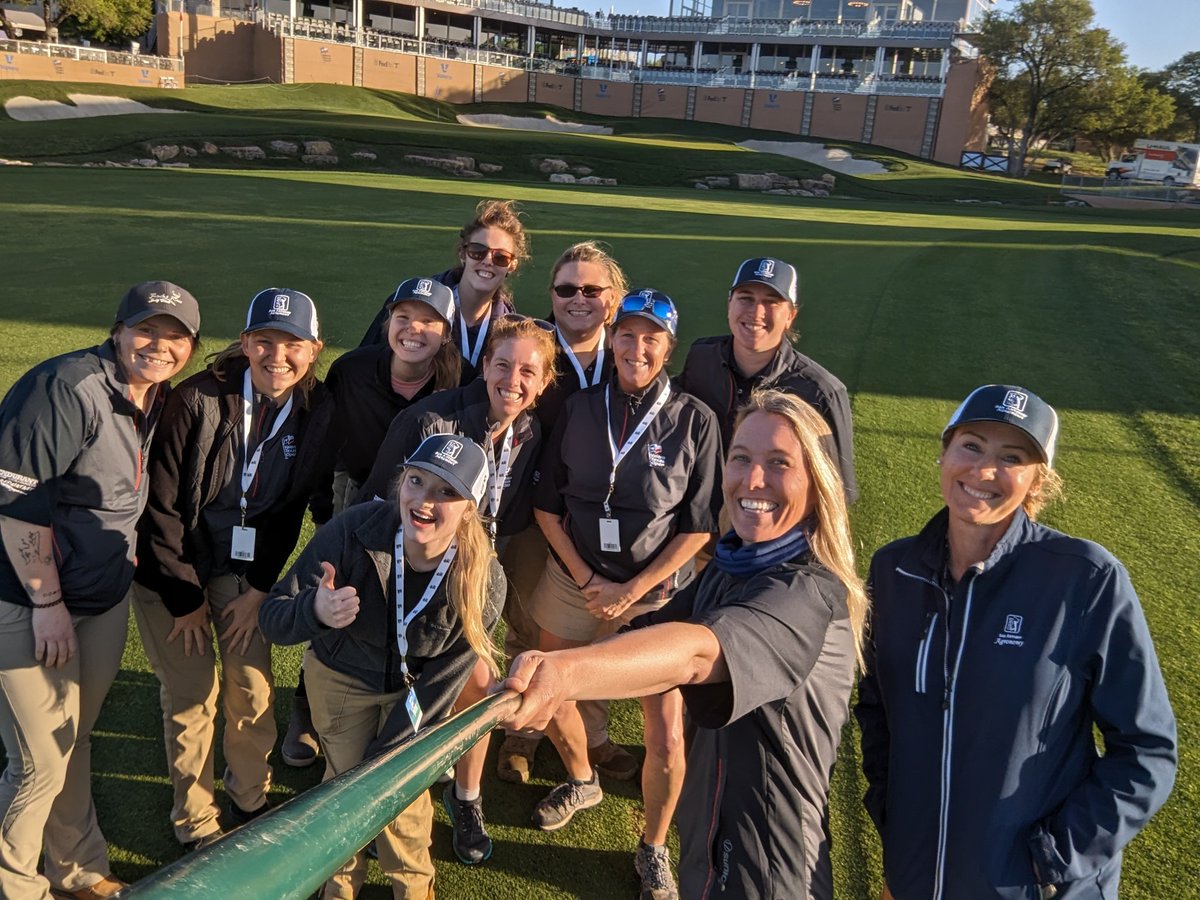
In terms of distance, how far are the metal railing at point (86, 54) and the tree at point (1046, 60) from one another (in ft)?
185

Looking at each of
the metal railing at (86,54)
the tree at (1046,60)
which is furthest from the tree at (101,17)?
the tree at (1046,60)

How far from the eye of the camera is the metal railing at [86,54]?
45156mm

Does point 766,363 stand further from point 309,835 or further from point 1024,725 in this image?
point 309,835

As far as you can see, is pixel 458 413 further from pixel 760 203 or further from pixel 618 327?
pixel 760 203

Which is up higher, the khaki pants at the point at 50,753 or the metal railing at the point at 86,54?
the metal railing at the point at 86,54

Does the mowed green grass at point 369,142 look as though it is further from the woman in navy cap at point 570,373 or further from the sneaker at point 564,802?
the sneaker at point 564,802

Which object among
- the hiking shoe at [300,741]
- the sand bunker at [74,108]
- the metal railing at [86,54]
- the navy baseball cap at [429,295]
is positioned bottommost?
the hiking shoe at [300,741]

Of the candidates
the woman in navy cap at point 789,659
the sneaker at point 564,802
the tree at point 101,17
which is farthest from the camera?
the tree at point 101,17

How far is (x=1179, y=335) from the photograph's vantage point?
500 inches

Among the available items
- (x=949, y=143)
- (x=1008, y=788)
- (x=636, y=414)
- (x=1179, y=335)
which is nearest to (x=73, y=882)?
(x=636, y=414)

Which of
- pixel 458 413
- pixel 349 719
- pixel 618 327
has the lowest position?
pixel 349 719

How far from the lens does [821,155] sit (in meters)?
55.2

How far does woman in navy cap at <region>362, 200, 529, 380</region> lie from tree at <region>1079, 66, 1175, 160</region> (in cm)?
7337

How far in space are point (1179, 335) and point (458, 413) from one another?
12.7 m
